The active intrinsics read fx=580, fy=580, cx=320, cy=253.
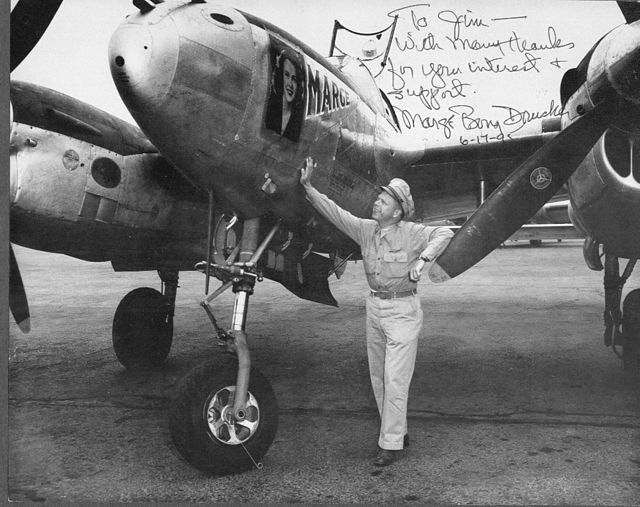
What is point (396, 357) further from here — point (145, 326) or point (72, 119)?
point (145, 326)

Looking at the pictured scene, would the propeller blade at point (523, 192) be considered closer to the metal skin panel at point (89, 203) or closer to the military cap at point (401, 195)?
the military cap at point (401, 195)

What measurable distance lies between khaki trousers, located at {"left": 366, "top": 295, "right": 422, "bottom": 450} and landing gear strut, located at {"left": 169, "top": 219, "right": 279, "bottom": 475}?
77cm

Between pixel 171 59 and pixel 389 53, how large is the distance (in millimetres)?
1821

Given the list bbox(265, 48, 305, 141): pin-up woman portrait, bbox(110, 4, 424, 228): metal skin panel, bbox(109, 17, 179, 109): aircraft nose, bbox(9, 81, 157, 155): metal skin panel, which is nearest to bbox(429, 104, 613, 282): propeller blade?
bbox(110, 4, 424, 228): metal skin panel

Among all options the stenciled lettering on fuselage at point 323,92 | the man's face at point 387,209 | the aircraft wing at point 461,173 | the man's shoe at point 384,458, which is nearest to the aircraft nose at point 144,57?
the stenciled lettering on fuselage at point 323,92

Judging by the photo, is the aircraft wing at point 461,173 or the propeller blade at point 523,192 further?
the aircraft wing at point 461,173

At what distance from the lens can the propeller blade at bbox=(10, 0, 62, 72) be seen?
404cm

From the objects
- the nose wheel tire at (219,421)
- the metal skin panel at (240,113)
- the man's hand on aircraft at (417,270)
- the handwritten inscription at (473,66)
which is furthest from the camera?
the handwritten inscription at (473,66)

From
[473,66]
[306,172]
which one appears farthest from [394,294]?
[473,66]

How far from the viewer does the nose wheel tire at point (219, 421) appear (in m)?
3.44

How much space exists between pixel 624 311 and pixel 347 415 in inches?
119

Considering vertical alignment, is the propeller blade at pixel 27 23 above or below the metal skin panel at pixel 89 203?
above

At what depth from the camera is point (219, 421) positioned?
11.8ft

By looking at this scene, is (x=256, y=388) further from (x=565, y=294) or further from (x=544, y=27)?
(x=565, y=294)
